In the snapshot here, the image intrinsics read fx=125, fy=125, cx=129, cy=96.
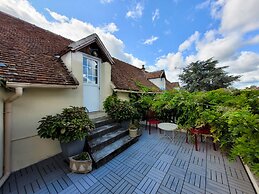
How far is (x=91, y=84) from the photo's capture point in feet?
21.4

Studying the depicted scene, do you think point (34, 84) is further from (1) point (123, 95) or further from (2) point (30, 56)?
(1) point (123, 95)

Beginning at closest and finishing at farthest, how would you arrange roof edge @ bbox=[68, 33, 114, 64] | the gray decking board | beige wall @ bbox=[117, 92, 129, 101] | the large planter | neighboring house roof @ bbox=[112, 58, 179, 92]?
the gray decking board < the large planter < roof edge @ bbox=[68, 33, 114, 64] < beige wall @ bbox=[117, 92, 129, 101] < neighboring house roof @ bbox=[112, 58, 179, 92]

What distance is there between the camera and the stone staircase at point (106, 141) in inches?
164

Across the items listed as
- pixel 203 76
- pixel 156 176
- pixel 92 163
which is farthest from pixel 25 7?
pixel 203 76

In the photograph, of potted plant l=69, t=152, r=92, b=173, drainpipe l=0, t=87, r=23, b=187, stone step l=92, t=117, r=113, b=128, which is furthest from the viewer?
stone step l=92, t=117, r=113, b=128

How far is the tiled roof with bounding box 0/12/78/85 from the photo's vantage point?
3.60 meters

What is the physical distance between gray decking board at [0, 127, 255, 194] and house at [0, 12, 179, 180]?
2.12ft

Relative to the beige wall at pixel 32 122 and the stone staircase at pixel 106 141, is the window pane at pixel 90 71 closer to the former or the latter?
the beige wall at pixel 32 122

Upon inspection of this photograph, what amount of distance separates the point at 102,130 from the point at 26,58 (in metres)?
3.84

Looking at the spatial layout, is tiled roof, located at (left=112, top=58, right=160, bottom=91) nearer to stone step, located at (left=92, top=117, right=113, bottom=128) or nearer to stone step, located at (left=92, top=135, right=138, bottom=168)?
stone step, located at (left=92, top=117, right=113, bottom=128)

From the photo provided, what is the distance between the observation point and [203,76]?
A: 2256cm

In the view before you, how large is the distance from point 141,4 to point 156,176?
33.2ft

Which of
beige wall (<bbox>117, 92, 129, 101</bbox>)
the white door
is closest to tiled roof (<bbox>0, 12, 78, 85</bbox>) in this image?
the white door

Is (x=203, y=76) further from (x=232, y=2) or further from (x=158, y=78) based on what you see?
(x=232, y=2)
